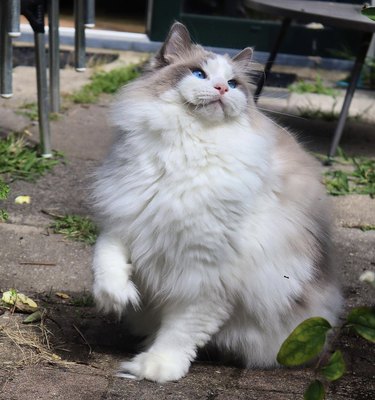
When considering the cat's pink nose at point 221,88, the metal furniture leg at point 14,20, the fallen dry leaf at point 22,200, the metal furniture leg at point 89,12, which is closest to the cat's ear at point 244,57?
the cat's pink nose at point 221,88

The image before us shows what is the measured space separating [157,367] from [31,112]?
A: 3027mm

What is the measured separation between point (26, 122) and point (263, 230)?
9.34 ft

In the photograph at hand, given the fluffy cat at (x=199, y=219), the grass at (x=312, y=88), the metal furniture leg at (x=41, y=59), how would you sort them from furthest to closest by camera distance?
the grass at (x=312, y=88) < the metal furniture leg at (x=41, y=59) < the fluffy cat at (x=199, y=219)

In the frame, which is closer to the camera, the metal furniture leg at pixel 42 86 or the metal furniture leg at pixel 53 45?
the metal furniture leg at pixel 42 86

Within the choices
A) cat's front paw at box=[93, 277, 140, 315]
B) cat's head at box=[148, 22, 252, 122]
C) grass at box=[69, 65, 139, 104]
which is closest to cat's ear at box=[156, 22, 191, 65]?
cat's head at box=[148, 22, 252, 122]

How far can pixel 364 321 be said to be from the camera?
157 centimetres

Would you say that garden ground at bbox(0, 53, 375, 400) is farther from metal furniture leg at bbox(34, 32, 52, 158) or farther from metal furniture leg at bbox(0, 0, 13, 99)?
metal furniture leg at bbox(0, 0, 13, 99)

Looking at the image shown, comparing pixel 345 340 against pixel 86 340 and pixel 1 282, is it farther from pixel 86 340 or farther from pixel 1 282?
pixel 1 282

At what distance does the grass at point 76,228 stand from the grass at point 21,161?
0.56 metres

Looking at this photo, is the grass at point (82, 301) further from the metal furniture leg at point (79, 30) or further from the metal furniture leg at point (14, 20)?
the metal furniture leg at point (79, 30)

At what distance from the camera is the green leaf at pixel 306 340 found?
157cm

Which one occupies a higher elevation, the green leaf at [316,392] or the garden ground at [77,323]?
the green leaf at [316,392]

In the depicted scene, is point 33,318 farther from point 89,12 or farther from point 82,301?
point 89,12

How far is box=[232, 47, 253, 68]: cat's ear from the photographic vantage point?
8.26ft
